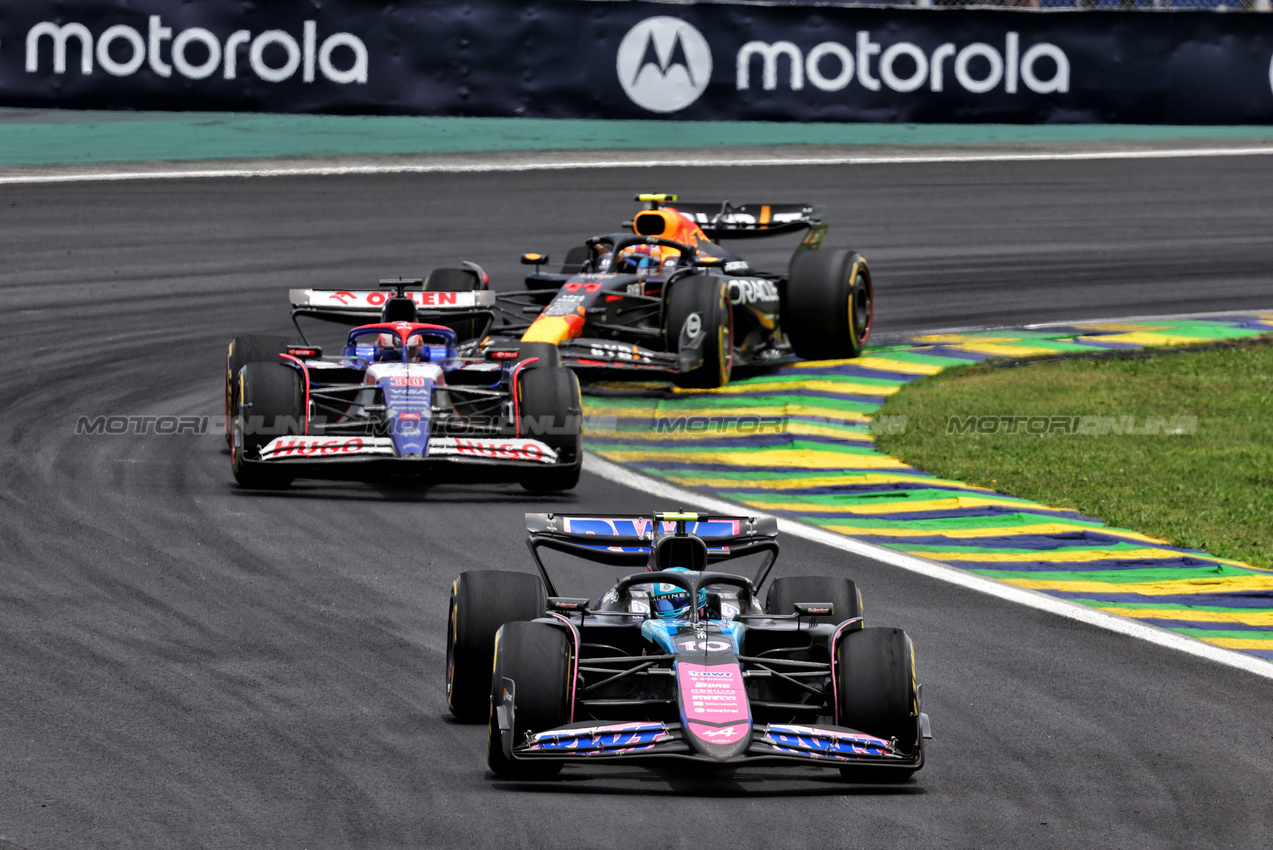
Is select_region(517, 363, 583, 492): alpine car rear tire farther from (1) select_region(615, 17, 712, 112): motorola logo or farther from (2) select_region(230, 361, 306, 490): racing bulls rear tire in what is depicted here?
(1) select_region(615, 17, 712, 112): motorola logo

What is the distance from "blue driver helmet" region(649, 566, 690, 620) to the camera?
761 cm

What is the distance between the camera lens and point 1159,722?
7.90 metres

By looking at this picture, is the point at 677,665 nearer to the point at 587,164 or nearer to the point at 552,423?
the point at 552,423

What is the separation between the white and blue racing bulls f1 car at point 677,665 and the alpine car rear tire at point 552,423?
13.1 feet

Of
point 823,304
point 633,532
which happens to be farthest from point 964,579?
point 823,304

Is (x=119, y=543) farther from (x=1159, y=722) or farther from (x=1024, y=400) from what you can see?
(x=1024, y=400)

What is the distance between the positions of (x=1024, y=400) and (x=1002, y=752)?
8.16 meters

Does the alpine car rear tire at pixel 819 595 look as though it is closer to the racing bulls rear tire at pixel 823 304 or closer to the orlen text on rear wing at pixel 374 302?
the orlen text on rear wing at pixel 374 302

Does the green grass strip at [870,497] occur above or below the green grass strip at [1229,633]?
above

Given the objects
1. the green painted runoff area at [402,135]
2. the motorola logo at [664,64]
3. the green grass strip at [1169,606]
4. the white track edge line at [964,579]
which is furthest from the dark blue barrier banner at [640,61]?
the green grass strip at [1169,606]

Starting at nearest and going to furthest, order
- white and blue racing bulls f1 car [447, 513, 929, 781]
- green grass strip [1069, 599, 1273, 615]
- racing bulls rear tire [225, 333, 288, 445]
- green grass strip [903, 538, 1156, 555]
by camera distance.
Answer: white and blue racing bulls f1 car [447, 513, 929, 781], green grass strip [1069, 599, 1273, 615], green grass strip [903, 538, 1156, 555], racing bulls rear tire [225, 333, 288, 445]

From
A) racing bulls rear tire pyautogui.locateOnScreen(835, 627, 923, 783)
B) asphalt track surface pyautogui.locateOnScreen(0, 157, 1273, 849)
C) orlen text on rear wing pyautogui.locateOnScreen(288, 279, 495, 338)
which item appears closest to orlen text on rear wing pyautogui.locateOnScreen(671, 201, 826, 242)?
asphalt track surface pyautogui.locateOnScreen(0, 157, 1273, 849)

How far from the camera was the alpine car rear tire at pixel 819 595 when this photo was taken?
26.3 ft

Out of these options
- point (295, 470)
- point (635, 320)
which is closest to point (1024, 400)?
point (635, 320)
